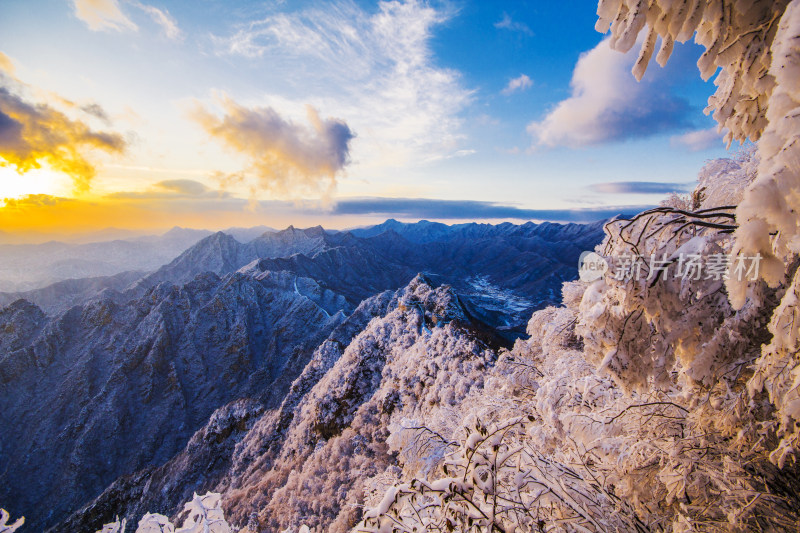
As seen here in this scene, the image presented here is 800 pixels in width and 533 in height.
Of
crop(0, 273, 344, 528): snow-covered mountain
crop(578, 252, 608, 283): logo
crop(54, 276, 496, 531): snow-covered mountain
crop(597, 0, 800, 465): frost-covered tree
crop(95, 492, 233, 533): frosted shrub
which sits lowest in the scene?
crop(0, 273, 344, 528): snow-covered mountain

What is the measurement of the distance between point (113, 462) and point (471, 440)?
72650 millimetres

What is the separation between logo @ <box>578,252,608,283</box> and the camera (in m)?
2.83

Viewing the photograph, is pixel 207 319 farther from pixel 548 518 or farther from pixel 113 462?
pixel 548 518

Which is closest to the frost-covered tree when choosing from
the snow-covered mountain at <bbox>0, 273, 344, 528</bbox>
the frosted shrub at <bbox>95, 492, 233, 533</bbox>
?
the frosted shrub at <bbox>95, 492, 233, 533</bbox>

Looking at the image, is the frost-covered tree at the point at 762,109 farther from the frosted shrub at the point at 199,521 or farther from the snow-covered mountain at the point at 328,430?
the snow-covered mountain at the point at 328,430

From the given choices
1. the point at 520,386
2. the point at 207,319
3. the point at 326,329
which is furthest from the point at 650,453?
the point at 207,319

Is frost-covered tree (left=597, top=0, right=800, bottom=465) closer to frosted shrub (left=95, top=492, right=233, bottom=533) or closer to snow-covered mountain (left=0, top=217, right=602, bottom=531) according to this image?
snow-covered mountain (left=0, top=217, right=602, bottom=531)

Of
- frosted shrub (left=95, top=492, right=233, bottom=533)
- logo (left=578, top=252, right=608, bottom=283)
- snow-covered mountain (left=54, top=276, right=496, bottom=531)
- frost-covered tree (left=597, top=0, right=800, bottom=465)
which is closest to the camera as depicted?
frost-covered tree (left=597, top=0, right=800, bottom=465)

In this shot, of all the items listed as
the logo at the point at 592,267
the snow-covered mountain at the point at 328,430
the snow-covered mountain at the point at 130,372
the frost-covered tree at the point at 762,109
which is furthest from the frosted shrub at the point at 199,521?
the snow-covered mountain at the point at 130,372

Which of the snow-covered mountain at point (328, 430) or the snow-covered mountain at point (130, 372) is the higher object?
the snow-covered mountain at point (328, 430)

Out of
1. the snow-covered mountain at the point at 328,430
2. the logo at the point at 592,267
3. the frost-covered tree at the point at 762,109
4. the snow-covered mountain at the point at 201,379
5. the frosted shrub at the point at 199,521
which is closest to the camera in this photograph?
the frost-covered tree at the point at 762,109

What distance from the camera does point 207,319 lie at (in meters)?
76.4

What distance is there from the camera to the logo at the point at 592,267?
283 cm

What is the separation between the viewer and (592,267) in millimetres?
3027
